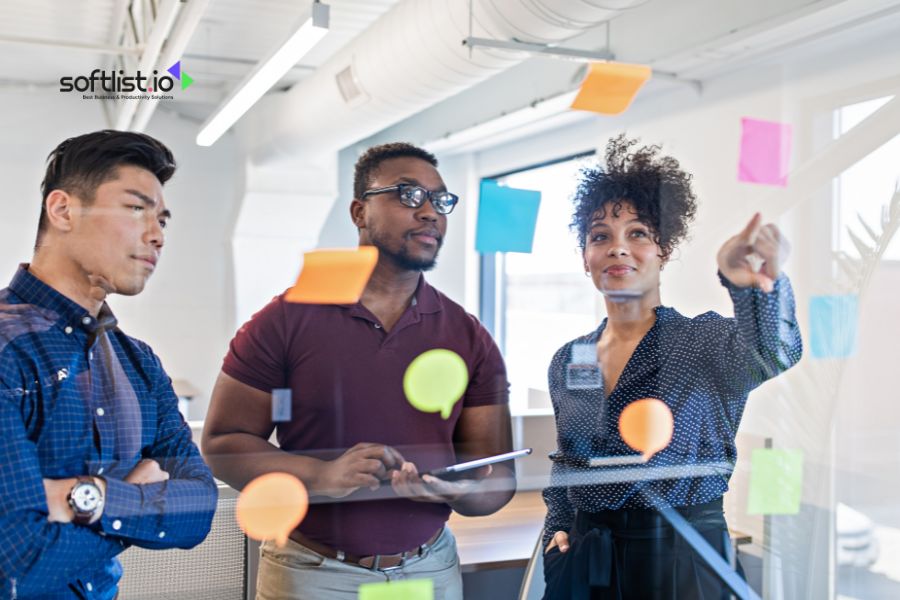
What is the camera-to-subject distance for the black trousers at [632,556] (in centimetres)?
134

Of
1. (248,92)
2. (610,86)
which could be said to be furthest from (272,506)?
(610,86)

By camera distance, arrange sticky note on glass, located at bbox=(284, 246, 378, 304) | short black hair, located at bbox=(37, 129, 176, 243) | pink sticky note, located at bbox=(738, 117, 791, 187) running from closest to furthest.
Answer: short black hair, located at bbox=(37, 129, 176, 243)
sticky note on glass, located at bbox=(284, 246, 378, 304)
pink sticky note, located at bbox=(738, 117, 791, 187)

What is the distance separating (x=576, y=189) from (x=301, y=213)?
512 mm

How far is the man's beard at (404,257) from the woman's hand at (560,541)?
0.52m

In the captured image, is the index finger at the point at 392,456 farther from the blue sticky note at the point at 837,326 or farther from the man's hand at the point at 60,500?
the blue sticky note at the point at 837,326

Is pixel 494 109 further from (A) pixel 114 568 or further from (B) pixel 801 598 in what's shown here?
(B) pixel 801 598

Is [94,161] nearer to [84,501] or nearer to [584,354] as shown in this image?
[84,501]

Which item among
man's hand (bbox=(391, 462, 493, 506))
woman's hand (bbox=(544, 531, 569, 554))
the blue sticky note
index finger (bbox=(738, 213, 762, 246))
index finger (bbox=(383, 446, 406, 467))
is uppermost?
index finger (bbox=(738, 213, 762, 246))

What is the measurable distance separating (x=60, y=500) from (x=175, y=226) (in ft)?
1.36

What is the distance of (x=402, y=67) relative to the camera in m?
1.49

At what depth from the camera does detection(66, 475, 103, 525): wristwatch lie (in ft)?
3.29

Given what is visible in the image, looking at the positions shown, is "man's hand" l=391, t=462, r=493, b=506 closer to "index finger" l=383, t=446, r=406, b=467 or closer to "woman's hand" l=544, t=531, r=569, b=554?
"index finger" l=383, t=446, r=406, b=467

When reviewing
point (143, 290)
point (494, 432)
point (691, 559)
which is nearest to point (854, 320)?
point (691, 559)

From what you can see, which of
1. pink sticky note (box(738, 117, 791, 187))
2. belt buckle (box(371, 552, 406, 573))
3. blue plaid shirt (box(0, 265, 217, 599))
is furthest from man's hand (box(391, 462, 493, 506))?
pink sticky note (box(738, 117, 791, 187))
